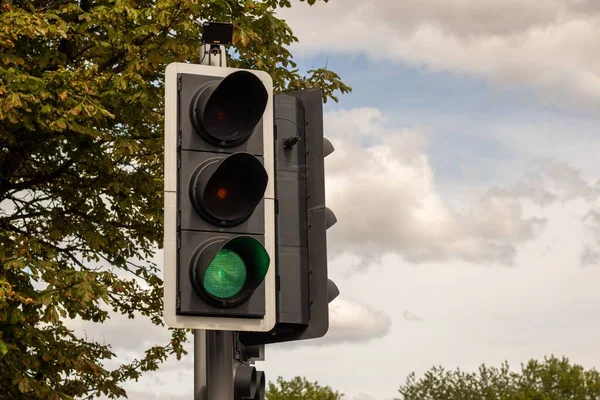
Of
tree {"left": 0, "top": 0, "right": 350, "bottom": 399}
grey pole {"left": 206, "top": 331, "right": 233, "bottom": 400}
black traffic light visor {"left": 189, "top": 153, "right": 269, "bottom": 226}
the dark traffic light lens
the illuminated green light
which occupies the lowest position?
grey pole {"left": 206, "top": 331, "right": 233, "bottom": 400}

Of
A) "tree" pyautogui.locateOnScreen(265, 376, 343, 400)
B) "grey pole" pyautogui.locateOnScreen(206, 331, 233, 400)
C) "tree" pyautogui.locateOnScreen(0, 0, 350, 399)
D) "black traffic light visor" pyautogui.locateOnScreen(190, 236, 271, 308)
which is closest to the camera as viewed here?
"black traffic light visor" pyautogui.locateOnScreen(190, 236, 271, 308)

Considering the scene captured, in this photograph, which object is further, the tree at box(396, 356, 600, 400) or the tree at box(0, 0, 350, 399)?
the tree at box(396, 356, 600, 400)

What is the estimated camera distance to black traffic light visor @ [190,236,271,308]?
3.95m

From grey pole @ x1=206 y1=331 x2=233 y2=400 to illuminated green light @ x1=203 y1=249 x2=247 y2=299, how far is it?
0.28 metres

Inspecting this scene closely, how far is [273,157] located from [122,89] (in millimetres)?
9532

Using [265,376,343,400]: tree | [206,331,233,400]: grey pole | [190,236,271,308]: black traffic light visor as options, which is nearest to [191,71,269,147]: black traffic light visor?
[190,236,271,308]: black traffic light visor

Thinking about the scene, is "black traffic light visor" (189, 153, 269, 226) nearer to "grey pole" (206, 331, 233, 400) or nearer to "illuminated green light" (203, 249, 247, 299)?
"illuminated green light" (203, 249, 247, 299)

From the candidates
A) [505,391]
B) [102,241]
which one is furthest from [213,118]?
[505,391]

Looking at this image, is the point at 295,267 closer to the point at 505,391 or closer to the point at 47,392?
the point at 47,392

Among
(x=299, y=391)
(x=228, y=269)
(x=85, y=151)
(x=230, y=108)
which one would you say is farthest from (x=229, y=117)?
(x=299, y=391)

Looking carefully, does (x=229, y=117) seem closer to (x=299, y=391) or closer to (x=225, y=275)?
(x=225, y=275)

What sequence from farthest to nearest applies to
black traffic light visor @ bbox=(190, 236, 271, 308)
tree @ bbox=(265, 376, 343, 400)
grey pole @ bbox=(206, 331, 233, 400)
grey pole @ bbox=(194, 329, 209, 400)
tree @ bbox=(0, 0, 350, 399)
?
tree @ bbox=(265, 376, 343, 400) → tree @ bbox=(0, 0, 350, 399) → grey pole @ bbox=(194, 329, 209, 400) → grey pole @ bbox=(206, 331, 233, 400) → black traffic light visor @ bbox=(190, 236, 271, 308)

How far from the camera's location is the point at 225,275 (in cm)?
404

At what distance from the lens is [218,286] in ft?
13.1
